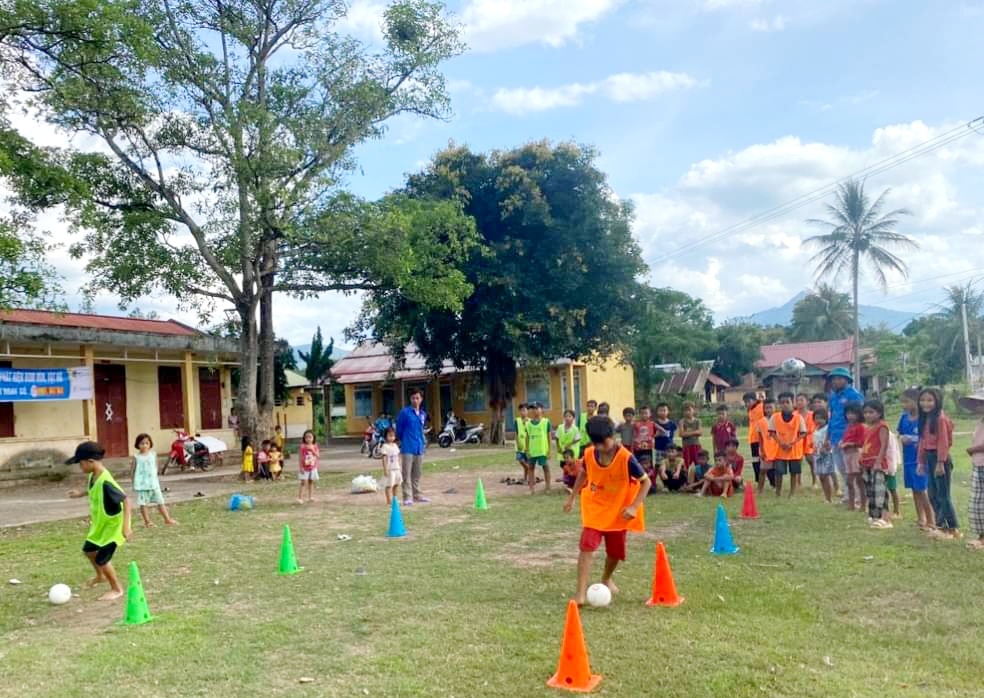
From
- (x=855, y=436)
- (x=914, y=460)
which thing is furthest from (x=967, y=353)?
(x=914, y=460)

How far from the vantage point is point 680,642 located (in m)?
5.28

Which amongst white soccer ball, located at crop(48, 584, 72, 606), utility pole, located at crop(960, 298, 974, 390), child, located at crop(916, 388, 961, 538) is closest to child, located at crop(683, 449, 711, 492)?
child, located at crop(916, 388, 961, 538)

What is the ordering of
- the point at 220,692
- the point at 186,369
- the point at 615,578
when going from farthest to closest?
the point at 186,369 < the point at 615,578 < the point at 220,692

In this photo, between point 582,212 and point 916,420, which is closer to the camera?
point 916,420

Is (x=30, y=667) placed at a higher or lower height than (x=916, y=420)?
lower

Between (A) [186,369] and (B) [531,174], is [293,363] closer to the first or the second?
(A) [186,369]

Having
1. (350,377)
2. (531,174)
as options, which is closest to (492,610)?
(531,174)

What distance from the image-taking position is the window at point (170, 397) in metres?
23.8

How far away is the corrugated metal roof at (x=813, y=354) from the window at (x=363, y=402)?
29.3 metres

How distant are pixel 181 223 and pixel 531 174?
38.7 ft

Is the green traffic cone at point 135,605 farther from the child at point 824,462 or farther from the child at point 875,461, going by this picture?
the child at point 824,462

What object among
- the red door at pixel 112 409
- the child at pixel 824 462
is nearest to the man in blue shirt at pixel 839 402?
the child at pixel 824 462

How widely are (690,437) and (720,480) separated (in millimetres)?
961

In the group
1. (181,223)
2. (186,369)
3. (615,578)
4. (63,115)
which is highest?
(63,115)
